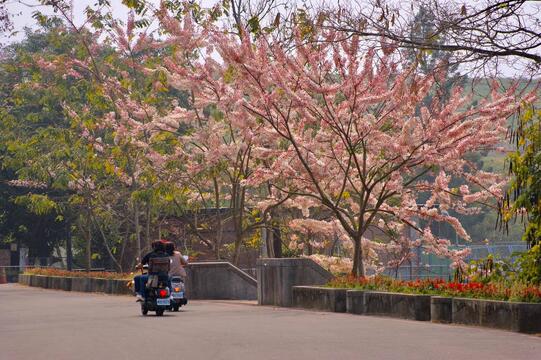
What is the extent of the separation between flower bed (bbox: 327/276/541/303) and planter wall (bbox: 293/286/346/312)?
1.35 ft

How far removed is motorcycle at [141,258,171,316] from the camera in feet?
78.2

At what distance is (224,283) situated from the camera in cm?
3306

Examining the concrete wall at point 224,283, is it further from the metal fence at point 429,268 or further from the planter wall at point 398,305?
the planter wall at point 398,305

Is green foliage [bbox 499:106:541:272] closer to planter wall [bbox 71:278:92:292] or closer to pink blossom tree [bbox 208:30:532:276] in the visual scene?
pink blossom tree [bbox 208:30:532:276]

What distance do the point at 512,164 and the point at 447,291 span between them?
265cm

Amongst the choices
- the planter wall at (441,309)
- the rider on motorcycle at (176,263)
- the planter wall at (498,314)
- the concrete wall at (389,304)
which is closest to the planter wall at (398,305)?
the concrete wall at (389,304)

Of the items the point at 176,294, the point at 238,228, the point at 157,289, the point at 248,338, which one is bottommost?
the point at 248,338

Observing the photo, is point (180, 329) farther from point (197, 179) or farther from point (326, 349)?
point (197, 179)

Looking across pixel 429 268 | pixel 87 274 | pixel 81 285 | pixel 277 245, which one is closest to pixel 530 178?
pixel 277 245

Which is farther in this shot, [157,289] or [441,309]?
[157,289]

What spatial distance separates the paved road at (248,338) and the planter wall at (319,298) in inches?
25.8

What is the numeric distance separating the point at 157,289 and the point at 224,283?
29.8 ft

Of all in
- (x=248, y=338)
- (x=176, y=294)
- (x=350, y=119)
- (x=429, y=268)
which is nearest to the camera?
(x=248, y=338)

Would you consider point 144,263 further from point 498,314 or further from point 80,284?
point 80,284
